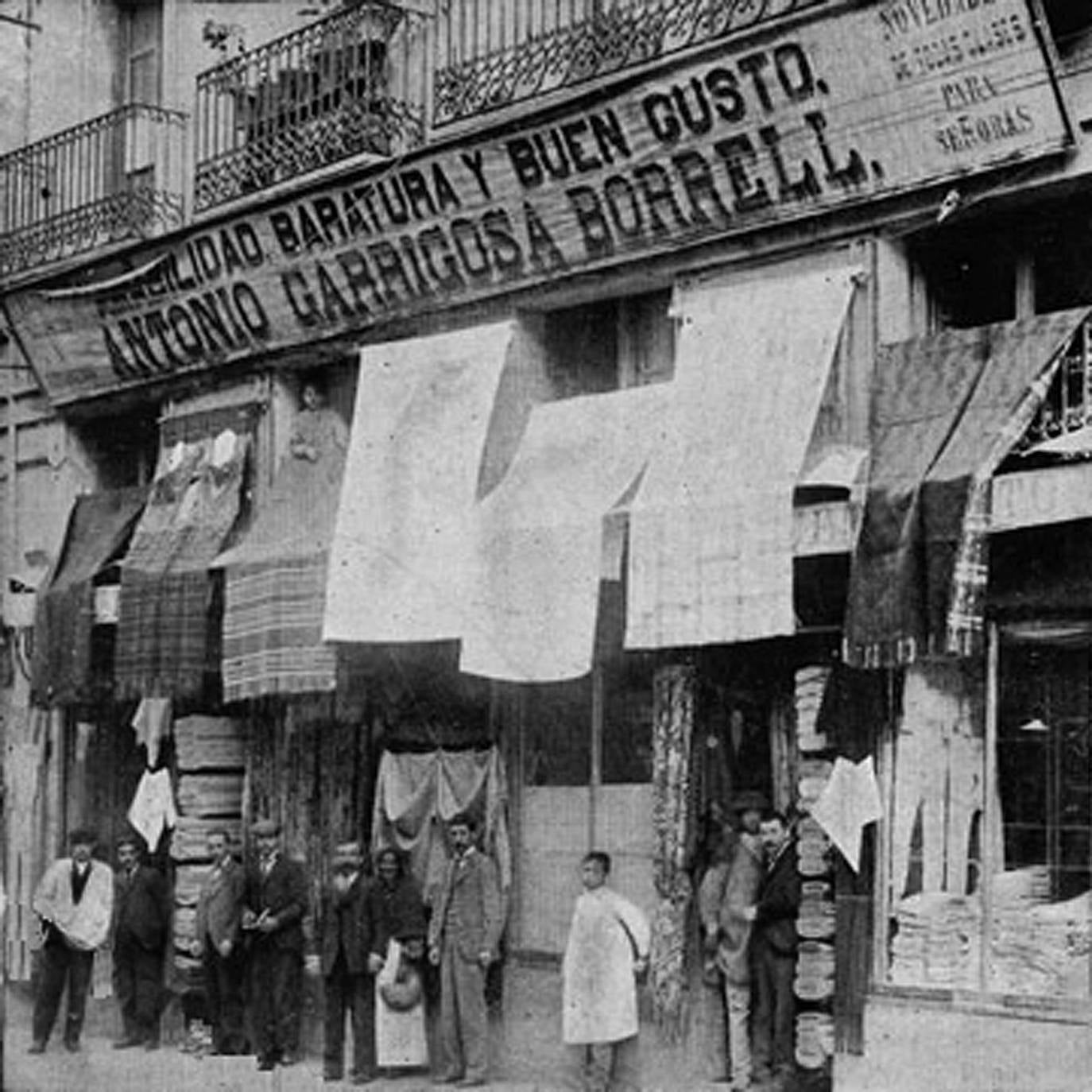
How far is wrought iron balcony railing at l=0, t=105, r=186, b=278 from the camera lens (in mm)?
16359

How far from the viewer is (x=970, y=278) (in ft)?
37.7

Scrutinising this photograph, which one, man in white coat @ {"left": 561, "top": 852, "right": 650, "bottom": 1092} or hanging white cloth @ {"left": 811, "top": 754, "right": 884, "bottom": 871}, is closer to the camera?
hanging white cloth @ {"left": 811, "top": 754, "right": 884, "bottom": 871}

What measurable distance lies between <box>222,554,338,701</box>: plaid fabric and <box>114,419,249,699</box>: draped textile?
397 millimetres

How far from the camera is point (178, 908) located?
1509cm

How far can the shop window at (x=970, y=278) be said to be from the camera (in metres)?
11.3

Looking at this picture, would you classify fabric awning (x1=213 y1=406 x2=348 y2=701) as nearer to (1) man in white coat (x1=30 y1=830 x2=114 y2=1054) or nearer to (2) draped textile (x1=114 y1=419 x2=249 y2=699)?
(2) draped textile (x1=114 y1=419 x2=249 y2=699)

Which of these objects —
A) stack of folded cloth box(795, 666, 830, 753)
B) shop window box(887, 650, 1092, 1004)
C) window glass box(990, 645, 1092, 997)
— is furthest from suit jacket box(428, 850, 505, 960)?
window glass box(990, 645, 1092, 997)

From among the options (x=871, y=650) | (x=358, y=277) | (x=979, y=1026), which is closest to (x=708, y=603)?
(x=871, y=650)

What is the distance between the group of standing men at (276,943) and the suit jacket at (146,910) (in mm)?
10

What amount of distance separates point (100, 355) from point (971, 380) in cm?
800

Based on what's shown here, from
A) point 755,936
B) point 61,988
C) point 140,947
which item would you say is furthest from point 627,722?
point 61,988

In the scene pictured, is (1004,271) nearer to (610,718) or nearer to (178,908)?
(610,718)

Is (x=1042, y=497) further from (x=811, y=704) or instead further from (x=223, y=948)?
(x=223, y=948)

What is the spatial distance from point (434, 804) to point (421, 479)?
6.92 ft
